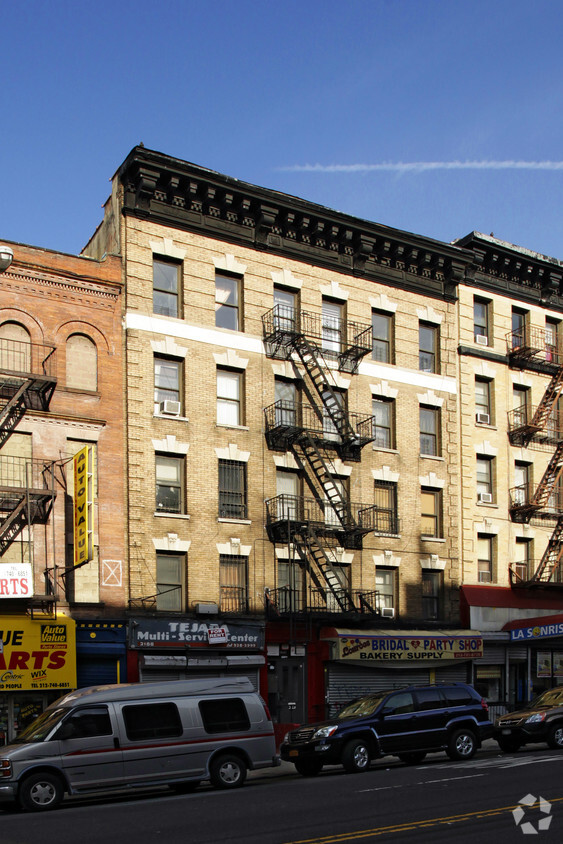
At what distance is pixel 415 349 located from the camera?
36.2 metres

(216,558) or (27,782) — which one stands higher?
(216,558)

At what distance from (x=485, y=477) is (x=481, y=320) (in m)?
5.98

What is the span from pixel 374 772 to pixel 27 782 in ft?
23.7

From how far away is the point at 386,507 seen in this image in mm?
34531

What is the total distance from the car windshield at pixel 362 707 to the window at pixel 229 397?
10786 millimetres

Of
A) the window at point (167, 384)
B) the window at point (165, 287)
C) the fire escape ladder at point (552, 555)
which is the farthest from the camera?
the fire escape ladder at point (552, 555)

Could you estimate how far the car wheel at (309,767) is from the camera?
71.6 ft

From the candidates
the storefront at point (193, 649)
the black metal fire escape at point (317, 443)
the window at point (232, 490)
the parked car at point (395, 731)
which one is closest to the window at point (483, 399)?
the black metal fire escape at point (317, 443)

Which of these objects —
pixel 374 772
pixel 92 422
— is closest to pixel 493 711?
pixel 374 772

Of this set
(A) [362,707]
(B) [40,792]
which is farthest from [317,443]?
(B) [40,792]

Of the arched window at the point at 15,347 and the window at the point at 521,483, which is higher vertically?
the arched window at the point at 15,347

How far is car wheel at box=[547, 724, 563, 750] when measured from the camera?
77.8 feet

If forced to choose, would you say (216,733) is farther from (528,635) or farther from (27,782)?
(528,635)

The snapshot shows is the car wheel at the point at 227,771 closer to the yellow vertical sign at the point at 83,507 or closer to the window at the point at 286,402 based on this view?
the yellow vertical sign at the point at 83,507
